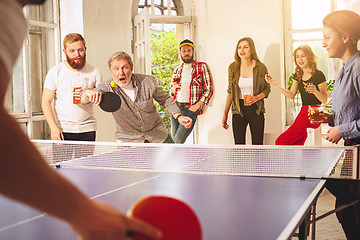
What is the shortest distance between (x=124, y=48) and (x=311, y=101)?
2.84 metres

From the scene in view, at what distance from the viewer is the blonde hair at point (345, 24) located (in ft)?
8.97

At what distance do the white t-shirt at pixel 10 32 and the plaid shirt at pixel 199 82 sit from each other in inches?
236

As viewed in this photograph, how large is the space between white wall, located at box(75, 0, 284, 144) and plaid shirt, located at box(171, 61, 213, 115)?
38cm

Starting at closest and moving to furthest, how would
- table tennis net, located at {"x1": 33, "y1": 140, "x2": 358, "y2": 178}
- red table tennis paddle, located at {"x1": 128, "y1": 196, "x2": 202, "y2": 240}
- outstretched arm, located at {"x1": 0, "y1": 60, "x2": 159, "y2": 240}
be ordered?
outstretched arm, located at {"x1": 0, "y1": 60, "x2": 159, "y2": 240} → red table tennis paddle, located at {"x1": 128, "y1": 196, "x2": 202, "y2": 240} → table tennis net, located at {"x1": 33, "y1": 140, "x2": 358, "y2": 178}

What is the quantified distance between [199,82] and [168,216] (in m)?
5.91

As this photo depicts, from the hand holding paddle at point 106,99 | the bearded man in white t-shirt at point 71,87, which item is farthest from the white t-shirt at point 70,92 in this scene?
the hand holding paddle at point 106,99

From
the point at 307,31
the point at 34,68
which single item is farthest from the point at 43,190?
the point at 307,31

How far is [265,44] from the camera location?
6938 mm

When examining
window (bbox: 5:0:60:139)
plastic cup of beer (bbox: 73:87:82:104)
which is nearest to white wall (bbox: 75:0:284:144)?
window (bbox: 5:0:60:139)

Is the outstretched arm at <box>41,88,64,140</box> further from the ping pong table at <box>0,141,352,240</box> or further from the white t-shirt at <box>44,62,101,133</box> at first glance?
the ping pong table at <box>0,141,352,240</box>

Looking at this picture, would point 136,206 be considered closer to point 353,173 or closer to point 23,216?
point 23,216

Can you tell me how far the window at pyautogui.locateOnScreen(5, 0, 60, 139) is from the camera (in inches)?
222

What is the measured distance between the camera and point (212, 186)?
7.76ft

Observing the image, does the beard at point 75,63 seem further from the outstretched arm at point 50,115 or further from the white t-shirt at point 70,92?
the outstretched arm at point 50,115
